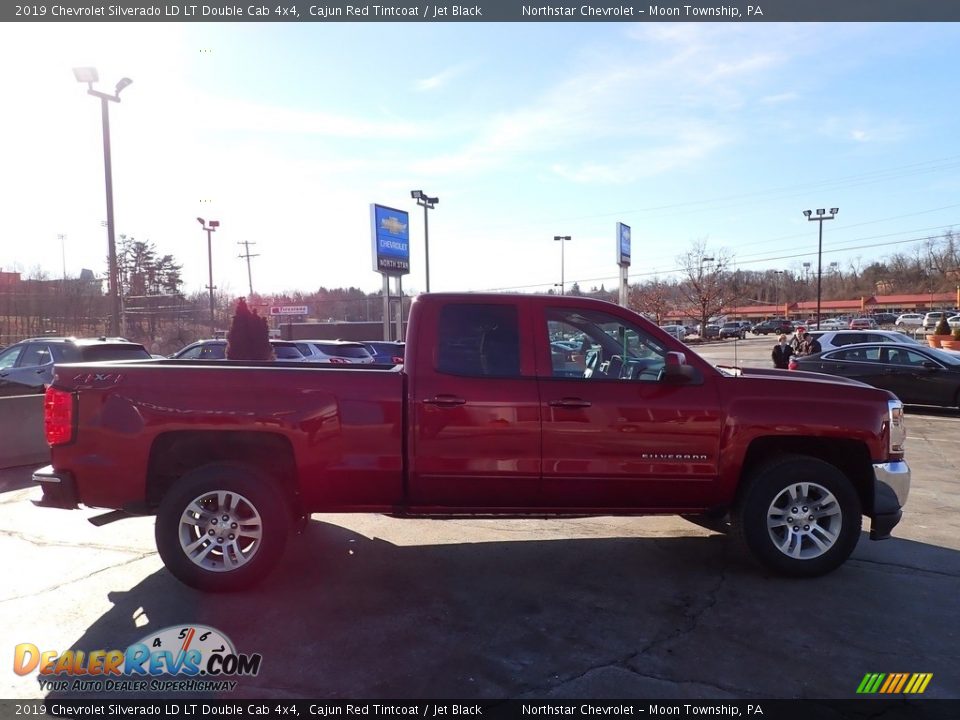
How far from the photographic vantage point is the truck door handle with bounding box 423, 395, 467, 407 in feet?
14.4

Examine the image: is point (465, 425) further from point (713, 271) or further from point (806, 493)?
point (713, 271)

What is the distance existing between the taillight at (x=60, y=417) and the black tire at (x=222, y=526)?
2.59 ft

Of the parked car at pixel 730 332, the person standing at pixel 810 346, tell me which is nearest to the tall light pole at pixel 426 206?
the person standing at pixel 810 346

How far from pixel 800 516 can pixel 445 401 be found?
2652mm

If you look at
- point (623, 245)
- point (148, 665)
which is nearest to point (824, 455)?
point (148, 665)

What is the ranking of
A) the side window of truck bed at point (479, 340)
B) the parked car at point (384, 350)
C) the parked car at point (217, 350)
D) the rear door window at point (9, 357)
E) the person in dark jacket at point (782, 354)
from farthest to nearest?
the parked car at point (384, 350)
the parked car at point (217, 350)
the person in dark jacket at point (782, 354)
the rear door window at point (9, 357)
the side window of truck bed at point (479, 340)

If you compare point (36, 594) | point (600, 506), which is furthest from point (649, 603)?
point (36, 594)

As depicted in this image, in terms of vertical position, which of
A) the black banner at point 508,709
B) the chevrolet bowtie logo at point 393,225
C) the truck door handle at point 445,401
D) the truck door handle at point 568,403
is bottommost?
the black banner at point 508,709

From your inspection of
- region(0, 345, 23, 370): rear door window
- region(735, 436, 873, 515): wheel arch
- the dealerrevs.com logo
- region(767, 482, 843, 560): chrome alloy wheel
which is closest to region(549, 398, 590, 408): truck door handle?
region(735, 436, 873, 515): wheel arch

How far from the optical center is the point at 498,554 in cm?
518

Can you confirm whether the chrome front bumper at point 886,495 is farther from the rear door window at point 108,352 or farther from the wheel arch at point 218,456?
the rear door window at point 108,352

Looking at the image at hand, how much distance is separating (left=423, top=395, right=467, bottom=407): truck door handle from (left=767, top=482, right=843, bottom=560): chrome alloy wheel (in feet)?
7.59

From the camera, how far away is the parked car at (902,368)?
1314 cm

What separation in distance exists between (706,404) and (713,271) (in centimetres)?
5880
